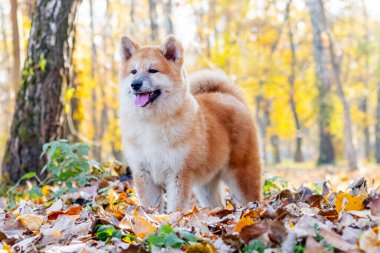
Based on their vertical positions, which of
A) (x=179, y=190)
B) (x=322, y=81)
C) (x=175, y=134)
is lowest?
(x=179, y=190)

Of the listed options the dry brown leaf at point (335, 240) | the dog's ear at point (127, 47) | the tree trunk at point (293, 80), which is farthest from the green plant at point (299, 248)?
the tree trunk at point (293, 80)

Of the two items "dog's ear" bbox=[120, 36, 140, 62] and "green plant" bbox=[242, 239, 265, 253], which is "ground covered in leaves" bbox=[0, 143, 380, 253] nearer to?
"green plant" bbox=[242, 239, 265, 253]

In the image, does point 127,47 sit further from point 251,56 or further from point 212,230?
point 251,56

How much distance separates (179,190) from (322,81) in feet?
44.0

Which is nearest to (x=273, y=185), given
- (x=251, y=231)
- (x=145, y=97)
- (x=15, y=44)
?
(x=145, y=97)

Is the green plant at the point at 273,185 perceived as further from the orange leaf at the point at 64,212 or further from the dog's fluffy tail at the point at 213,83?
the orange leaf at the point at 64,212

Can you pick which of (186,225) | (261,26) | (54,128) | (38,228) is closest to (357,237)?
(186,225)

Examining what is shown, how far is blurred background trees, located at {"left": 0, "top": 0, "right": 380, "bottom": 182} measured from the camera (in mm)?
13930

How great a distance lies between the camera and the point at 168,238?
2580mm

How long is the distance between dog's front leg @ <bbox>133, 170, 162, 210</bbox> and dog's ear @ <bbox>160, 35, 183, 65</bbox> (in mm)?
1199

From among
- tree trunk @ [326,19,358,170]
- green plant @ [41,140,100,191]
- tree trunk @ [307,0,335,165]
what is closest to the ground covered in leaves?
green plant @ [41,140,100,191]

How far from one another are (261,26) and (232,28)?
7.07 ft

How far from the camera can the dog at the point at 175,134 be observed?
15.1ft

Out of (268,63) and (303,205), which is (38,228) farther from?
(268,63)
